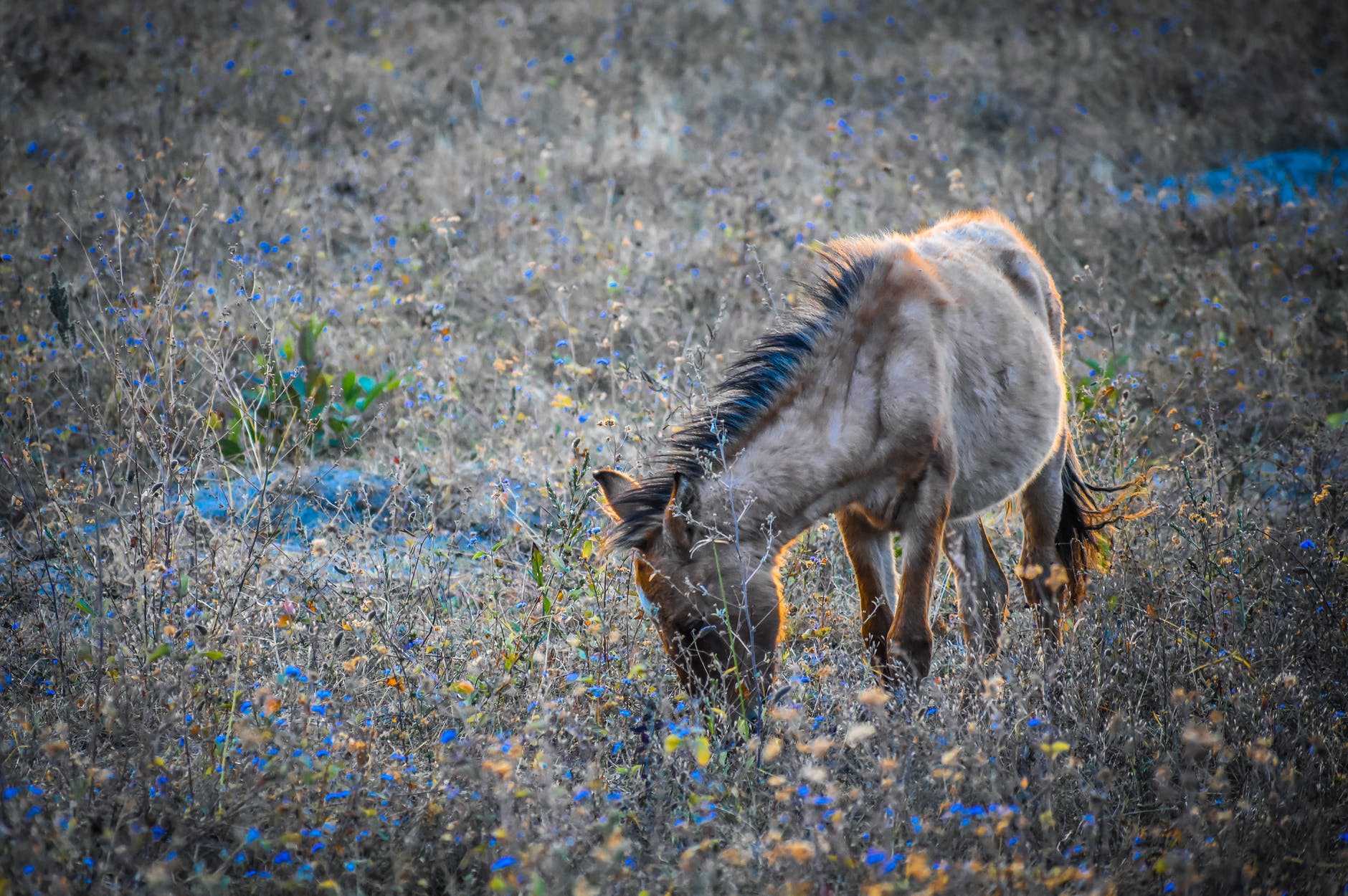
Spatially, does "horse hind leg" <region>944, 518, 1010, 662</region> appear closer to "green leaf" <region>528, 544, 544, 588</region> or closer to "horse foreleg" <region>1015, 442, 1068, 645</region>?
"horse foreleg" <region>1015, 442, 1068, 645</region>

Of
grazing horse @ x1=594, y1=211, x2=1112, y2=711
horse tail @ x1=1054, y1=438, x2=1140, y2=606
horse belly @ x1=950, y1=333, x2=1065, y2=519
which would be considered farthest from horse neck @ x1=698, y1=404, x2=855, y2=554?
horse tail @ x1=1054, y1=438, x2=1140, y2=606

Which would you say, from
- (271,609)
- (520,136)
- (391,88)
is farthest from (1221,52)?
(271,609)

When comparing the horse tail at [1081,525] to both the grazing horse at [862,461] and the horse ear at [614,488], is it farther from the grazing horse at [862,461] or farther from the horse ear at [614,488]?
the horse ear at [614,488]

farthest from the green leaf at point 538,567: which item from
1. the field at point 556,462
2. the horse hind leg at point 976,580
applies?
the horse hind leg at point 976,580

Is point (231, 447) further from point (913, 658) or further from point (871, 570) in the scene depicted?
point (913, 658)

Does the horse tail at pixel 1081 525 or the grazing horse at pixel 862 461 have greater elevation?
the grazing horse at pixel 862 461

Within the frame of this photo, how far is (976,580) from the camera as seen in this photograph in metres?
4.94

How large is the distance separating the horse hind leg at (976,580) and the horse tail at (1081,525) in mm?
418

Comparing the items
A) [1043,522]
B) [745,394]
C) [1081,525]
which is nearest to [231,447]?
[745,394]

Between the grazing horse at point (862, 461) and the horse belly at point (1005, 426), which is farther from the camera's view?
the horse belly at point (1005, 426)

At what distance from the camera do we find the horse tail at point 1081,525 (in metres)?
5.14

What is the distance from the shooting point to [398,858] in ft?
8.87

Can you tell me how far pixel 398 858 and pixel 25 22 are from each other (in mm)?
12376

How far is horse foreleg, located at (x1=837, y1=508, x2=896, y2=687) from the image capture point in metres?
4.22
